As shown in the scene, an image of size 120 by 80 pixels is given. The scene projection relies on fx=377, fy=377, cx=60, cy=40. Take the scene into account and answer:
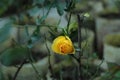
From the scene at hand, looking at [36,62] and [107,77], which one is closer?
[107,77]

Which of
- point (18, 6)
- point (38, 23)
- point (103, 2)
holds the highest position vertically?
point (38, 23)

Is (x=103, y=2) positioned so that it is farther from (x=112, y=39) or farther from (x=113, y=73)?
(x=113, y=73)

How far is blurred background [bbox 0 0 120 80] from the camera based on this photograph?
0.79 m

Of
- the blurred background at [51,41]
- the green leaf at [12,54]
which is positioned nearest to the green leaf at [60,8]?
the blurred background at [51,41]

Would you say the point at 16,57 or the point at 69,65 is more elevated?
the point at 16,57

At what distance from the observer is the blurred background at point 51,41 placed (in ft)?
2.58

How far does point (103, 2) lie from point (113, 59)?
3.10 feet

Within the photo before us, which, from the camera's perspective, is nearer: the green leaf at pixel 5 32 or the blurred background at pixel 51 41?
the green leaf at pixel 5 32

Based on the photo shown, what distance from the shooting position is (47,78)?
104cm

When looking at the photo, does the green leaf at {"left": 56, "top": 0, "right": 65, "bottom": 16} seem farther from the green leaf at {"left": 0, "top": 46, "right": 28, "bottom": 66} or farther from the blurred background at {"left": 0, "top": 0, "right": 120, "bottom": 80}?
the green leaf at {"left": 0, "top": 46, "right": 28, "bottom": 66}

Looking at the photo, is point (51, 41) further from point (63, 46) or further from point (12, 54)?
point (63, 46)

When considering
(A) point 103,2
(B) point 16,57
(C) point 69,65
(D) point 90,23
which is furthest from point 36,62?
(A) point 103,2

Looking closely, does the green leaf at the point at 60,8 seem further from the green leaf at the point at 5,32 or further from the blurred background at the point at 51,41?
the green leaf at the point at 5,32

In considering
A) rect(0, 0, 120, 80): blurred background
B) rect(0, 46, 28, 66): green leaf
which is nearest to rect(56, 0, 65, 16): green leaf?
rect(0, 0, 120, 80): blurred background
